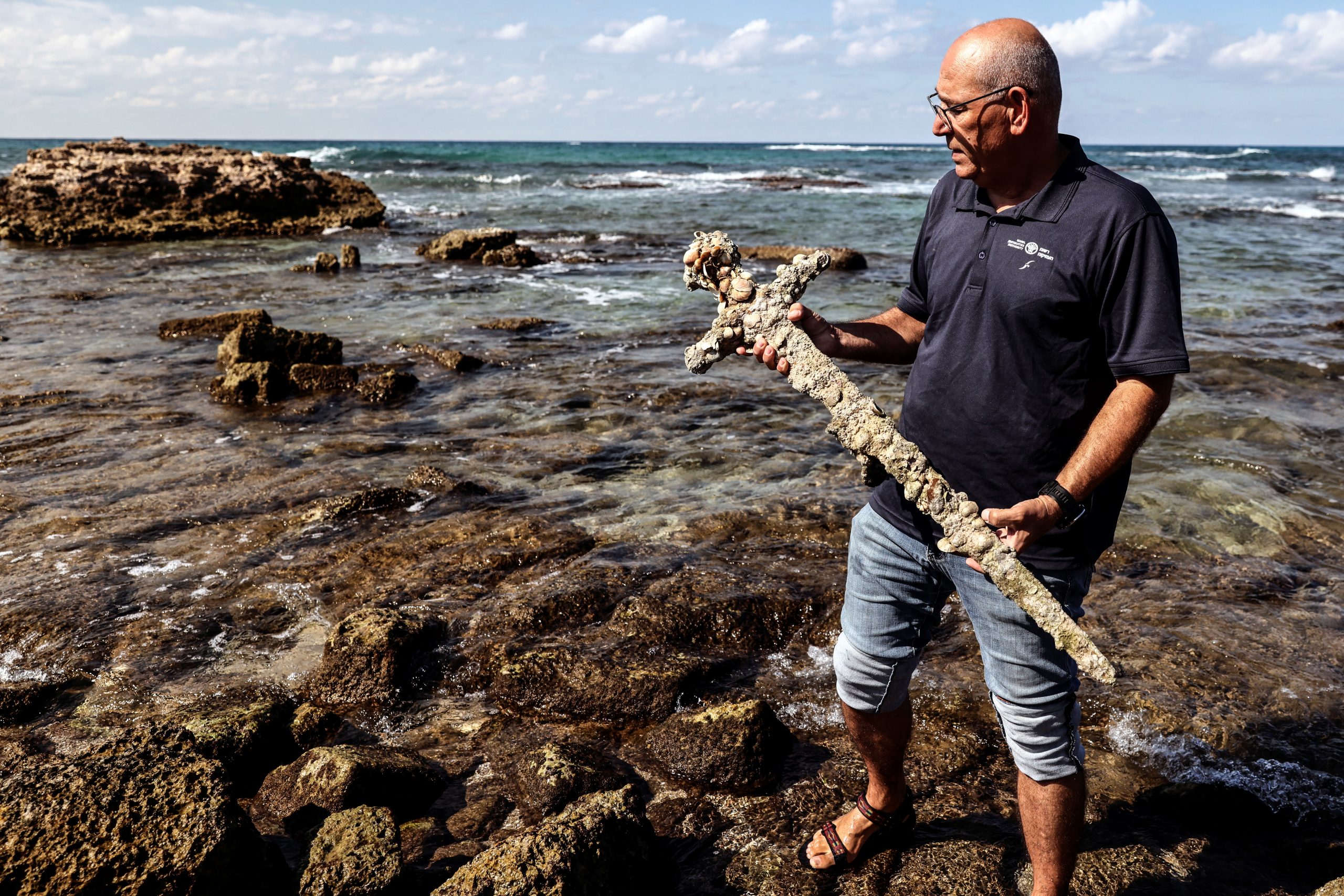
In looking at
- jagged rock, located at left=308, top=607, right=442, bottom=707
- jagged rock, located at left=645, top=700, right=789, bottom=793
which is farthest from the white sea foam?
jagged rock, located at left=308, top=607, right=442, bottom=707

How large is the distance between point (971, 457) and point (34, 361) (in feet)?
35.4

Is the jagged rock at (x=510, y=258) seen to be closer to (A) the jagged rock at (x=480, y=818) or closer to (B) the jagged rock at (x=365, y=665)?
(B) the jagged rock at (x=365, y=665)

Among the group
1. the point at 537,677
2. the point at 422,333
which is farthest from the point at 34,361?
the point at 537,677

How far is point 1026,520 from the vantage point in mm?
2285

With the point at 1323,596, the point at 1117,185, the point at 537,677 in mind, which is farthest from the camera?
the point at 1323,596

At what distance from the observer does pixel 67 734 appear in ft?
12.2

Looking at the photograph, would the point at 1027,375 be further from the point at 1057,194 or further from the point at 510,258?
the point at 510,258

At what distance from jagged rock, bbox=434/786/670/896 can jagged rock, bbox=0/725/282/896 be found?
Result: 602 millimetres

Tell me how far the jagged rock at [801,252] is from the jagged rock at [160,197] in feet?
38.7

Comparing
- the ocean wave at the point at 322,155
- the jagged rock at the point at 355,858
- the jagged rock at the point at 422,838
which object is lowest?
the jagged rock at the point at 422,838

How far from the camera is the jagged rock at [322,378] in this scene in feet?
28.9

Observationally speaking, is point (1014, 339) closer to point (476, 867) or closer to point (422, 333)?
point (476, 867)

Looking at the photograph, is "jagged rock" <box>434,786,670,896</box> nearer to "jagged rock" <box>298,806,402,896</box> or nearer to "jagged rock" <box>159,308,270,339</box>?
"jagged rock" <box>298,806,402,896</box>

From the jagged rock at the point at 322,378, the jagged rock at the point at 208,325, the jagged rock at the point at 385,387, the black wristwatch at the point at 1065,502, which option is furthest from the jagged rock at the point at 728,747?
the jagged rock at the point at 208,325
